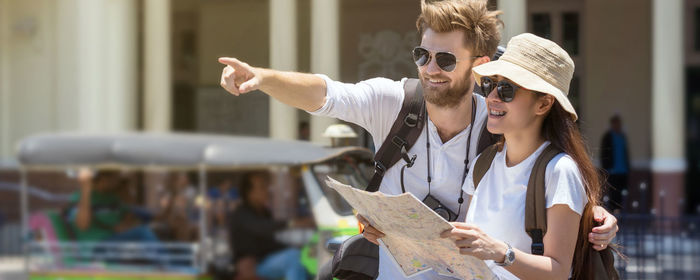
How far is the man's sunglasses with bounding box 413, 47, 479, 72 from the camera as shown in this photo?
2.14 meters

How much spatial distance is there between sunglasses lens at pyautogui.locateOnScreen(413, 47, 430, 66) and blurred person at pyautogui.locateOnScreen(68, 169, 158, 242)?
406 centimetres

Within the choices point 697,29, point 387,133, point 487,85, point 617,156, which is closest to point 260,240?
point 387,133

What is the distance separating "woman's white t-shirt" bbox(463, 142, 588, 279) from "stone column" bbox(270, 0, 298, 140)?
9.24 metres

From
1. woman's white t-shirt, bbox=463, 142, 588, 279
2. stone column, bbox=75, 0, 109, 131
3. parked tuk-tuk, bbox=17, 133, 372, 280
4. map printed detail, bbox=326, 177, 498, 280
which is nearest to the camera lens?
map printed detail, bbox=326, 177, 498, 280

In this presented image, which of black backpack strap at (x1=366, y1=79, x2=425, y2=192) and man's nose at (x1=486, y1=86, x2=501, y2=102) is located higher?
man's nose at (x1=486, y1=86, x2=501, y2=102)

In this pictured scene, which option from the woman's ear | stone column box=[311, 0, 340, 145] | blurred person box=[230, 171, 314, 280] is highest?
stone column box=[311, 0, 340, 145]

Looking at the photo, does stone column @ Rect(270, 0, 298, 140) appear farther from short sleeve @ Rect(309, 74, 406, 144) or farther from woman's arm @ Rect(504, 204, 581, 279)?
woman's arm @ Rect(504, 204, 581, 279)

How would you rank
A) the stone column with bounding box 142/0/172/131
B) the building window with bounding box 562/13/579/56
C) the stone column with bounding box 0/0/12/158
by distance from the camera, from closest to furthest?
the stone column with bounding box 142/0/172/131, the stone column with bounding box 0/0/12/158, the building window with bounding box 562/13/579/56

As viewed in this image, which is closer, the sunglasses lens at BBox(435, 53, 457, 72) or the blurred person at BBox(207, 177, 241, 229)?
the sunglasses lens at BBox(435, 53, 457, 72)

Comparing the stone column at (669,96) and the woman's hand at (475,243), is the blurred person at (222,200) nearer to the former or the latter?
the woman's hand at (475,243)

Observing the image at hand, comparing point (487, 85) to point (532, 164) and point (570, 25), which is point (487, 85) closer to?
point (532, 164)

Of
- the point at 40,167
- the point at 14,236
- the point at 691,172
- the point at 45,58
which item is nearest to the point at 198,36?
the point at 45,58

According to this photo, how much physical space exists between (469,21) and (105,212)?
175 inches

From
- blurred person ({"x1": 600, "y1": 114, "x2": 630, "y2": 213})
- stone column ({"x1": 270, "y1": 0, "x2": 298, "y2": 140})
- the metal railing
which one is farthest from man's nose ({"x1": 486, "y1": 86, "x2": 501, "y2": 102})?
blurred person ({"x1": 600, "y1": 114, "x2": 630, "y2": 213})
